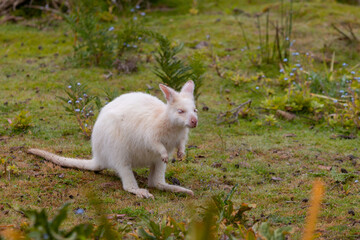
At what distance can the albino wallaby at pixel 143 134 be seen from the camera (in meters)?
4.29

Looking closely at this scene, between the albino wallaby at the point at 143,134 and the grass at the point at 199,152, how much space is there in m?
0.20

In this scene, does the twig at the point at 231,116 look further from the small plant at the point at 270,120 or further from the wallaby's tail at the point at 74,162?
the wallaby's tail at the point at 74,162

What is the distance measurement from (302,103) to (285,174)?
7.20ft

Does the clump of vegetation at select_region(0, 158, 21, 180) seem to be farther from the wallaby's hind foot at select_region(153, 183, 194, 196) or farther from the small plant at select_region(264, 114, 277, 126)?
the small plant at select_region(264, 114, 277, 126)

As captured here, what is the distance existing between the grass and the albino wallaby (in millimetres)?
203

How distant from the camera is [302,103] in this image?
6.99 m

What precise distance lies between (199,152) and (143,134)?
1.44 metres

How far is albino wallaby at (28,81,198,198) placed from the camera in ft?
14.1

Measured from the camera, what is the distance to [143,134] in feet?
14.3

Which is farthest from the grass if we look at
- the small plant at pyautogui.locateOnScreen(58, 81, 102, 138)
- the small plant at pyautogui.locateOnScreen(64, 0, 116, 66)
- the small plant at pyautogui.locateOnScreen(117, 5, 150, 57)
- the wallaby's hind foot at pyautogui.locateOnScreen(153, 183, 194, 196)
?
the small plant at pyautogui.locateOnScreen(117, 5, 150, 57)

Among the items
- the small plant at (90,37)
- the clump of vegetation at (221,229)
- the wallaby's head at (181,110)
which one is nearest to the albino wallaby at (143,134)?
the wallaby's head at (181,110)

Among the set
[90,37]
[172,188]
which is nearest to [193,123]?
[172,188]

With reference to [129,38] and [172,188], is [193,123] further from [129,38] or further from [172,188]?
A: [129,38]

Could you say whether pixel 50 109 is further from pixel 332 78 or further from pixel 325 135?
pixel 332 78
